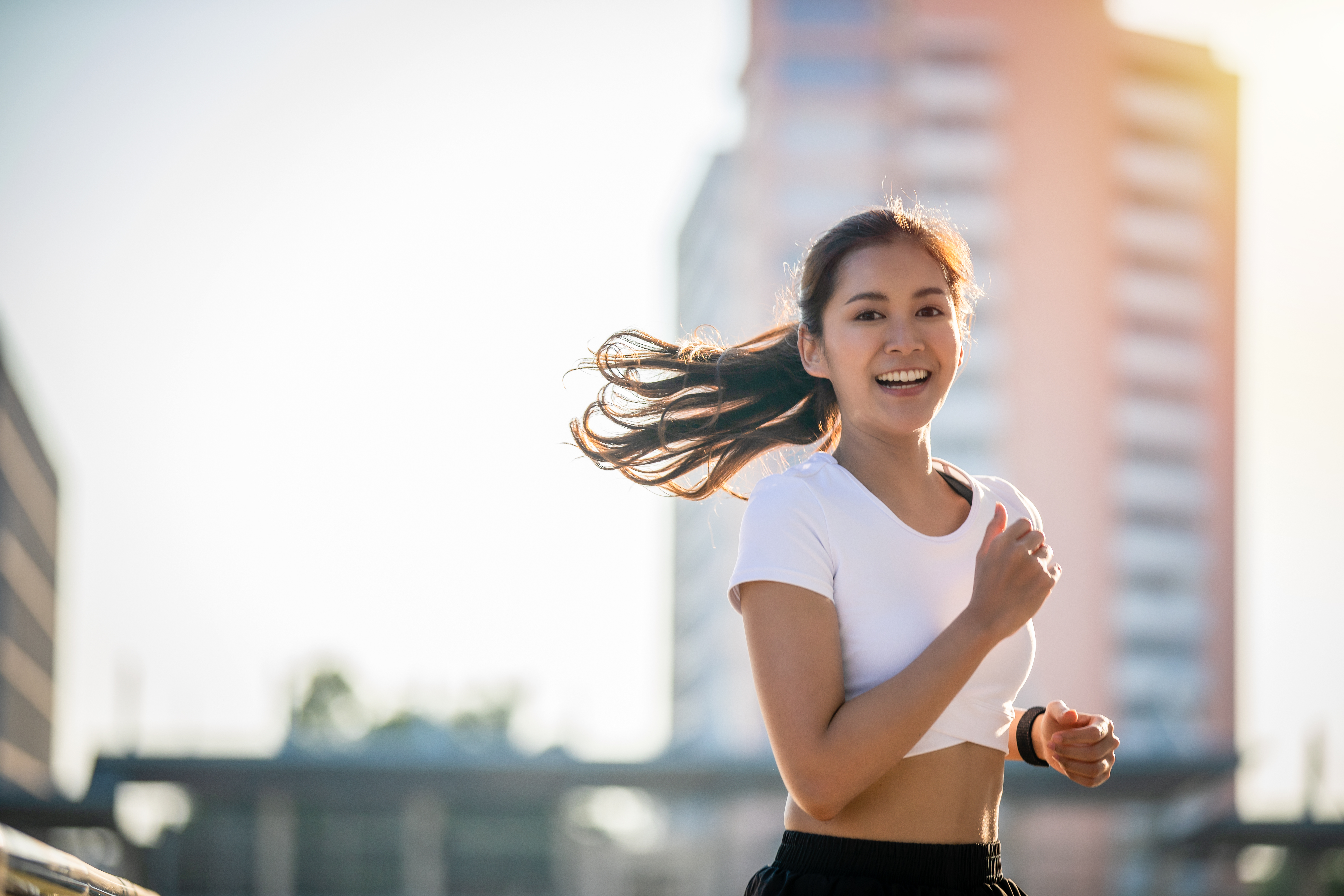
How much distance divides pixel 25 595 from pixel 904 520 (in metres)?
65.6

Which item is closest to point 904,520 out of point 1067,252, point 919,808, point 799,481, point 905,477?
point 905,477

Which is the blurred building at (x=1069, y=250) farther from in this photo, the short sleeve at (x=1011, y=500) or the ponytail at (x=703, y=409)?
the short sleeve at (x=1011, y=500)

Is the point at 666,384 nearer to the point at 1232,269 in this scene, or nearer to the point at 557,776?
the point at 557,776

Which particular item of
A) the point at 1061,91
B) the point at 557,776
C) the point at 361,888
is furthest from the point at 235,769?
the point at 1061,91

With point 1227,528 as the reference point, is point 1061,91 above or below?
above

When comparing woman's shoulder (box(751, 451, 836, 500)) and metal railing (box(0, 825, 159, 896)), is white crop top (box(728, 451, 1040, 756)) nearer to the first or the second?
woman's shoulder (box(751, 451, 836, 500))

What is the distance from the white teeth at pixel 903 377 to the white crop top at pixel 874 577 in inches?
6.8

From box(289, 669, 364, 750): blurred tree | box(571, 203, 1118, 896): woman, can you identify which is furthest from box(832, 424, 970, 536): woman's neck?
box(289, 669, 364, 750): blurred tree

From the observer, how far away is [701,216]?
82062mm

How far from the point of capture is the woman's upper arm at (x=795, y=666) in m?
1.82

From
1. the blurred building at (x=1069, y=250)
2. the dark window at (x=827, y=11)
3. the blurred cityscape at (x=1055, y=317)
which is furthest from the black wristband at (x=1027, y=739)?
the dark window at (x=827, y=11)

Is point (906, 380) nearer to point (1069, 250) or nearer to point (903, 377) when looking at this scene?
point (903, 377)

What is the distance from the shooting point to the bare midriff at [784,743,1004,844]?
1.92 meters

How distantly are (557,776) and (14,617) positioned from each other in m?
43.6
